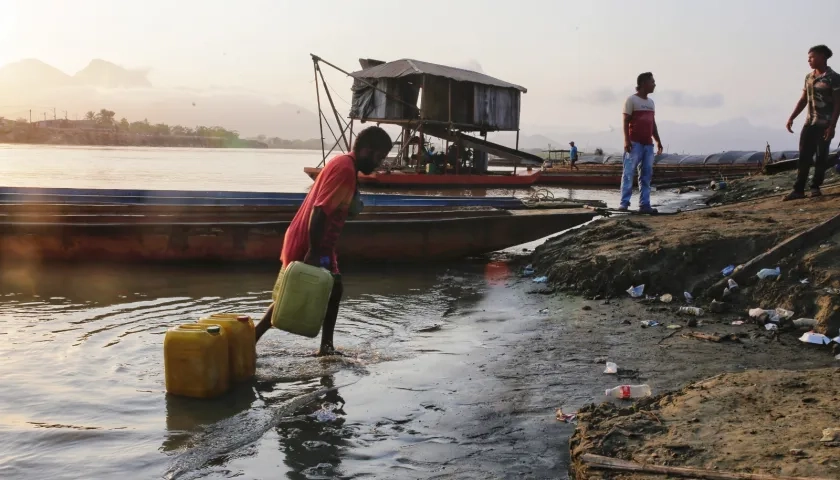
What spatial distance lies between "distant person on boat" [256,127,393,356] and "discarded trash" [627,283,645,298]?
2992mm

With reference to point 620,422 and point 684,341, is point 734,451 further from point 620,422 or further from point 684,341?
point 684,341

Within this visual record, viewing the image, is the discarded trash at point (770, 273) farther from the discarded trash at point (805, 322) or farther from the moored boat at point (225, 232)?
the moored boat at point (225, 232)

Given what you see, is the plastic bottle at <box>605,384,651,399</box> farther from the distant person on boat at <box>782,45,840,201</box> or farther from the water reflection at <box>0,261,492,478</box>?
the distant person on boat at <box>782,45,840,201</box>

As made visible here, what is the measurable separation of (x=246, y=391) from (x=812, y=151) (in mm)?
7226

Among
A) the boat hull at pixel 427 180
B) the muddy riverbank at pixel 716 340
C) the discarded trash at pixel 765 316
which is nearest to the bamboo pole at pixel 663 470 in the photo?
the muddy riverbank at pixel 716 340

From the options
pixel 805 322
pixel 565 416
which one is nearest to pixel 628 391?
pixel 565 416

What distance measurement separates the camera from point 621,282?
6449mm

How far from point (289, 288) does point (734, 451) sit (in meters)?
2.65

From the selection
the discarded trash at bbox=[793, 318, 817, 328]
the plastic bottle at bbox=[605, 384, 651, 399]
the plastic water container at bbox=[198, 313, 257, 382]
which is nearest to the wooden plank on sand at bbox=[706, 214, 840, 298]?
the discarded trash at bbox=[793, 318, 817, 328]

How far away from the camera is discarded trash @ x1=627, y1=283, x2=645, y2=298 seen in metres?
6.24

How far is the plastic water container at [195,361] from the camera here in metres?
3.89

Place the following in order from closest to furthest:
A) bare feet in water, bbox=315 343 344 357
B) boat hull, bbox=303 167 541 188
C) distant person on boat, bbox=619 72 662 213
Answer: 1. bare feet in water, bbox=315 343 344 357
2. distant person on boat, bbox=619 72 662 213
3. boat hull, bbox=303 167 541 188

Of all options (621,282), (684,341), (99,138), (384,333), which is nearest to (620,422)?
(684,341)

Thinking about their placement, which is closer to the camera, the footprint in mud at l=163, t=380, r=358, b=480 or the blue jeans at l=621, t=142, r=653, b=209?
the footprint in mud at l=163, t=380, r=358, b=480
